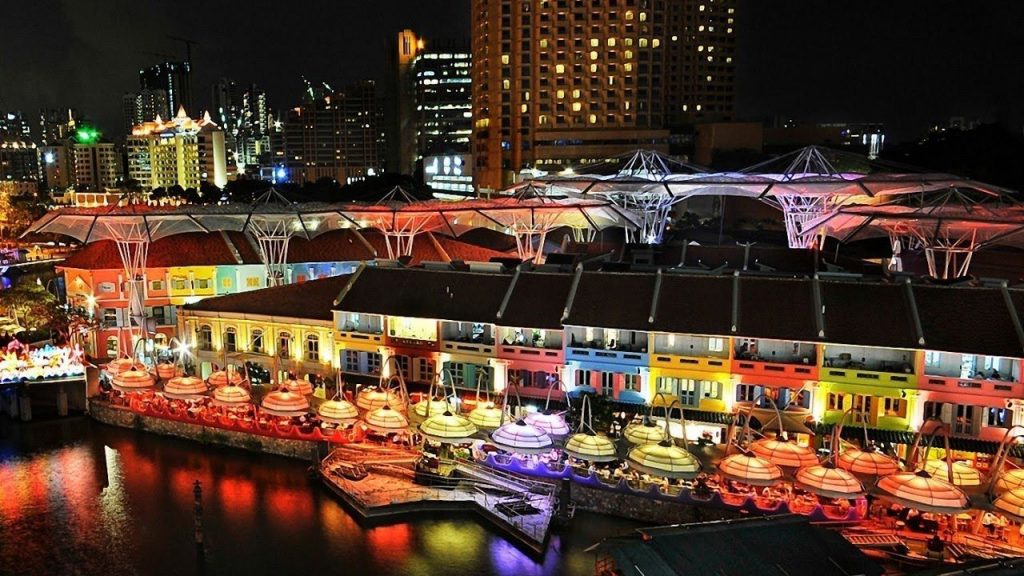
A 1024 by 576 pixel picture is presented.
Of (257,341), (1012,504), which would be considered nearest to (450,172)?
(257,341)

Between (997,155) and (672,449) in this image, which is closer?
(672,449)

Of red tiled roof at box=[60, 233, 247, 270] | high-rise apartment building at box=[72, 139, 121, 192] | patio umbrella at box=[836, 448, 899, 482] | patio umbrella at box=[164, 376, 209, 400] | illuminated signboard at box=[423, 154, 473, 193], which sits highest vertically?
high-rise apartment building at box=[72, 139, 121, 192]

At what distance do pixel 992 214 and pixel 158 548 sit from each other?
155ft

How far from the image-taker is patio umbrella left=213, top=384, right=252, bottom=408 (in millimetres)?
39875

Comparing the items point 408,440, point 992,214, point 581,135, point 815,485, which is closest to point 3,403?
point 408,440

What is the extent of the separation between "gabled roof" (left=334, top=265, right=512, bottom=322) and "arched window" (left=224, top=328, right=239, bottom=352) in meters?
8.27

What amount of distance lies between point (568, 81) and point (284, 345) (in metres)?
86.3

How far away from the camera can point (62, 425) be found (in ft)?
145

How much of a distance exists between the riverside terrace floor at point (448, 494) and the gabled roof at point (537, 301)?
674 cm

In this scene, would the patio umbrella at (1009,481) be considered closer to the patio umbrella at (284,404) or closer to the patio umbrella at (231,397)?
the patio umbrella at (284,404)

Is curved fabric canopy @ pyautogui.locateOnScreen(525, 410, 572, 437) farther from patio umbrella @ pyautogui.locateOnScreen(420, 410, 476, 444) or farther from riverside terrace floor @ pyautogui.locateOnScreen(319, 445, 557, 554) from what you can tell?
patio umbrella @ pyautogui.locateOnScreen(420, 410, 476, 444)

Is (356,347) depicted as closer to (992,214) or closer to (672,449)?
(672,449)

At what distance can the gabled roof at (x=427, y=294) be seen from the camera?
127ft

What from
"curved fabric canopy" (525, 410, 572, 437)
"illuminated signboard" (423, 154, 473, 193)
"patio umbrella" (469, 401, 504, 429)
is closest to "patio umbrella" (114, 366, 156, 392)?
"patio umbrella" (469, 401, 504, 429)
